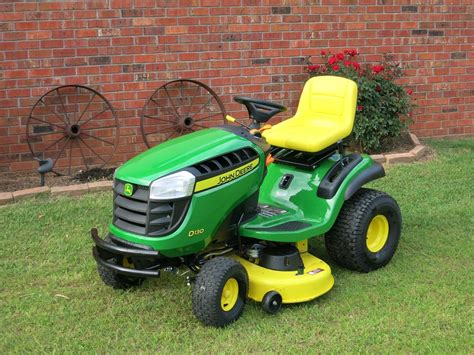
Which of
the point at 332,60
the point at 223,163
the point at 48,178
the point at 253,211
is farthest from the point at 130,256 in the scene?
the point at 332,60

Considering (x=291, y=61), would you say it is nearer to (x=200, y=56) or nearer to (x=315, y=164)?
(x=200, y=56)

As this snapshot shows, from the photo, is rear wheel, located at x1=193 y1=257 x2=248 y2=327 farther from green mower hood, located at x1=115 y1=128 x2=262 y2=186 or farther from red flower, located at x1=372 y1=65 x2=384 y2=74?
red flower, located at x1=372 y1=65 x2=384 y2=74

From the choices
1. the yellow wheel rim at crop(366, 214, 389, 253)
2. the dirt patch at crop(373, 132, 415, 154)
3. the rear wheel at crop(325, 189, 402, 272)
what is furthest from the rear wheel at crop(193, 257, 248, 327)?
the dirt patch at crop(373, 132, 415, 154)

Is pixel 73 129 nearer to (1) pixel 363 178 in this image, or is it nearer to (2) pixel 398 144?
(1) pixel 363 178

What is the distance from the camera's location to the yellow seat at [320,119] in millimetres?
3939

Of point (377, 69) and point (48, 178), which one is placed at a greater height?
point (377, 69)

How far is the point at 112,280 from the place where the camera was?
3.80 metres

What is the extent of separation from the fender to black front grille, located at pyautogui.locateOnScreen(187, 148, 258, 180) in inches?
27.3

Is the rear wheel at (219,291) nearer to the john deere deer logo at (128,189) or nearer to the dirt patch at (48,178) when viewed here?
the john deere deer logo at (128,189)

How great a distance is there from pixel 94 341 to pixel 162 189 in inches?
33.0

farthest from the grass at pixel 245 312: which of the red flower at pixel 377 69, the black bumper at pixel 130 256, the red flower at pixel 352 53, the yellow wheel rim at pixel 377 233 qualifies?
the red flower at pixel 352 53

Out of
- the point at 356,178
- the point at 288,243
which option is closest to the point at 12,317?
the point at 288,243

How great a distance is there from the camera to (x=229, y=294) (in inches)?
134

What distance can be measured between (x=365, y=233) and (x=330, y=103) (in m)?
0.89
